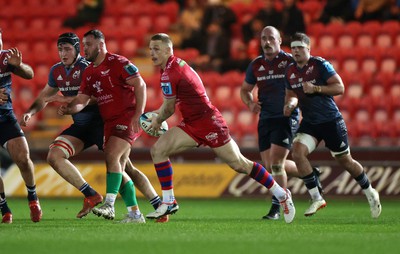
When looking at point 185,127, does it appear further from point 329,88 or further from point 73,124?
point 329,88

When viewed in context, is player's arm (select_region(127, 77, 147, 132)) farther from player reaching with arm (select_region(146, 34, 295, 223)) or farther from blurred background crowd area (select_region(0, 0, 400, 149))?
blurred background crowd area (select_region(0, 0, 400, 149))

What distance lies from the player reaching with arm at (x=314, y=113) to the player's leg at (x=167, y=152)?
154cm

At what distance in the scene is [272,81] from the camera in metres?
11.2

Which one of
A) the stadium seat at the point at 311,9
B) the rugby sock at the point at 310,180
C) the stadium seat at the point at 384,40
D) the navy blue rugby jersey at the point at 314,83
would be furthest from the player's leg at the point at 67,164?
the stadium seat at the point at 311,9

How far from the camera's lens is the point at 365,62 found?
17656mm

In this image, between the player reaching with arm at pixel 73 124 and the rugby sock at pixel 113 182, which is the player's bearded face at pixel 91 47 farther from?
the rugby sock at pixel 113 182

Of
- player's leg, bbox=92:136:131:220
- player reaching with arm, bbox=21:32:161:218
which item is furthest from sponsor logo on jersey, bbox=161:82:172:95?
player reaching with arm, bbox=21:32:161:218

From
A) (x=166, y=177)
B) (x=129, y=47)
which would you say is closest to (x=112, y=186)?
(x=166, y=177)

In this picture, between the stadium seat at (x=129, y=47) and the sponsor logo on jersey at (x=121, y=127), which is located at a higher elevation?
the sponsor logo on jersey at (x=121, y=127)

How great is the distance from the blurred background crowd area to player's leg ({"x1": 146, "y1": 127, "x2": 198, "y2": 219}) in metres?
5.94

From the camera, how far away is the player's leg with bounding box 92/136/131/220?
9867 millimetres

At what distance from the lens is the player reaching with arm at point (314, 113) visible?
1073 centimetres

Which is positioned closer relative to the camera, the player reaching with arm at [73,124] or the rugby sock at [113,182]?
the rugby sock at [113,182]

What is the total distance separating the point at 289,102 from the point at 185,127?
158 cm
